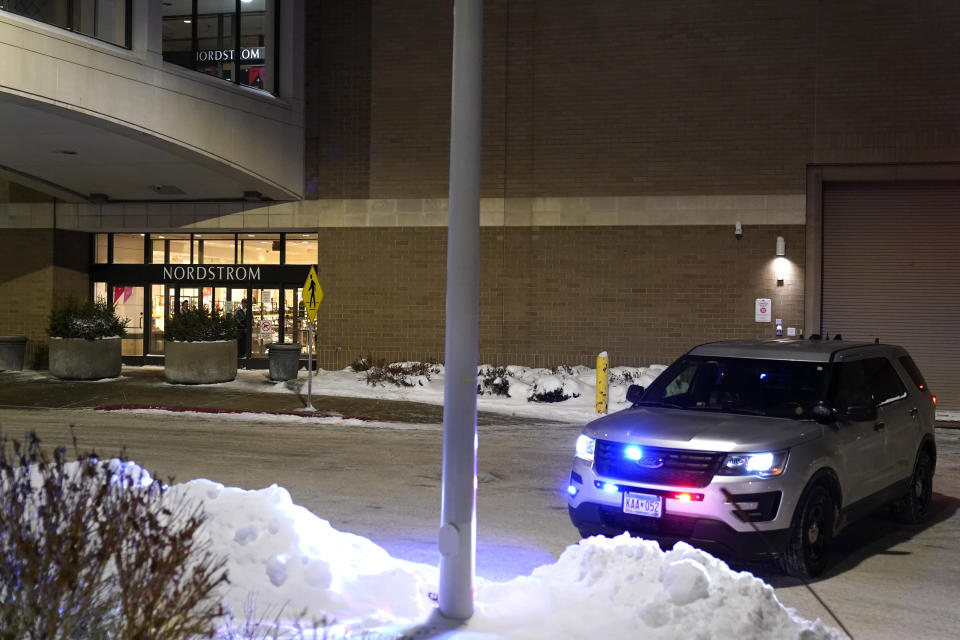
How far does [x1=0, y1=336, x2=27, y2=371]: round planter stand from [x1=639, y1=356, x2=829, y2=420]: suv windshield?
20.7 m

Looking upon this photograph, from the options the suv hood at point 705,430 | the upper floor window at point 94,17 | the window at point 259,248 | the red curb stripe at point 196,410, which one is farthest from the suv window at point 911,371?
the window at point 259,248

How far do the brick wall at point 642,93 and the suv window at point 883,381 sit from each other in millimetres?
12894

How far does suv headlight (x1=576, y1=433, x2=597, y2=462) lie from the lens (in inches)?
267

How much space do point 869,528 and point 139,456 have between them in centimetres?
871

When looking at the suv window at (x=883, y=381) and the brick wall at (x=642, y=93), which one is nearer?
the suv window at (x=883, y=381)

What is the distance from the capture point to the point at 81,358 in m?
20.4

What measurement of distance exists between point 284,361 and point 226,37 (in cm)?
1021

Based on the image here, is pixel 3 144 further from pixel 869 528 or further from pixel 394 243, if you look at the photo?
pixel 869 528

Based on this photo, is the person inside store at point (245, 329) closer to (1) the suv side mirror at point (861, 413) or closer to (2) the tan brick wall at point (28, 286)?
(2) the tan brick wall at point (28, 286)

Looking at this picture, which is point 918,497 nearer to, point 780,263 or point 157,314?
point 780,263

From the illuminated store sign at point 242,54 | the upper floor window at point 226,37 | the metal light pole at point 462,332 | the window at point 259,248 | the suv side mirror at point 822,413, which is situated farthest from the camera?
the window at point 259,248

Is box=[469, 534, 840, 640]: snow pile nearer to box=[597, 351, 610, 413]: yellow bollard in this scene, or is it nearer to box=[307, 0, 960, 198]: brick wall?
box=[597, 351, 610, 413]: yellow bollard

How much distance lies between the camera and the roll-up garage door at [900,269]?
19.6 m

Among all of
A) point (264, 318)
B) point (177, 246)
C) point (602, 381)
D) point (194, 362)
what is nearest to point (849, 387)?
point (602, 381)
